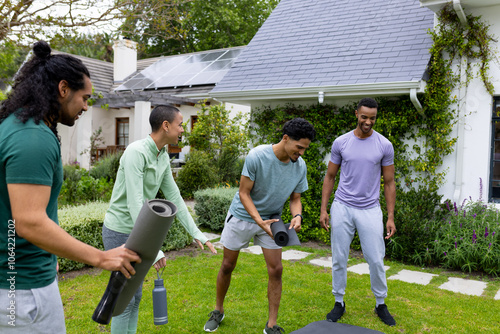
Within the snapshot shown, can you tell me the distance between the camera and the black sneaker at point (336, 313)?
4156 mm

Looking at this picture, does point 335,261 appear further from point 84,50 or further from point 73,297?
point 84,50

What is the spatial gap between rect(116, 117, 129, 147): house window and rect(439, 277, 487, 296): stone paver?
1484cm

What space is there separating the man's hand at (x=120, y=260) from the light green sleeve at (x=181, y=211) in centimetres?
136

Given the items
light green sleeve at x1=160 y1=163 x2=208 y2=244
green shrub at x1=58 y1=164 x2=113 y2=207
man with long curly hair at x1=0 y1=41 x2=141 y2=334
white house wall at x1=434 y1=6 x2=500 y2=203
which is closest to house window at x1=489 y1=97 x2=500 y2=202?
white house wall at x1=434 y1=6 x2=500 y2=203

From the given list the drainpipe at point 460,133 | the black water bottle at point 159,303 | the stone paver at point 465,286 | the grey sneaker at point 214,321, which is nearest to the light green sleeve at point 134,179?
the black water bottle at point 159,303

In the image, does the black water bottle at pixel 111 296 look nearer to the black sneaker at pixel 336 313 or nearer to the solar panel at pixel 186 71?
the black sneaker at pixel 336 313

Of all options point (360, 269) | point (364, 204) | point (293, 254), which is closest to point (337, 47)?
point (293, 254)

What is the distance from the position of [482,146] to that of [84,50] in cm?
2895

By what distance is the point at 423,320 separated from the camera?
13.9ft

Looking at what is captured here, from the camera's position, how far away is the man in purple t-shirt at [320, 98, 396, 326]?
4172mm

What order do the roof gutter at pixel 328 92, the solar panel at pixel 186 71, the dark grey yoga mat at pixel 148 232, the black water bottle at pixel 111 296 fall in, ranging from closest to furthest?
the dark grey yoga mat at pixel 148 232
the black water bottle at pixel 111 296
the roof gutter at pixel 328 92
the solar panel at pixel 186 71

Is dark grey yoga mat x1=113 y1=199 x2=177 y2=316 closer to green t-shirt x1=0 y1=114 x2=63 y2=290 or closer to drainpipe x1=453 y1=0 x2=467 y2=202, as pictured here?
green t-shirt x1=0 y1=114 x2=63 y2=290

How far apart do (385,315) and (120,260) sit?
326cm

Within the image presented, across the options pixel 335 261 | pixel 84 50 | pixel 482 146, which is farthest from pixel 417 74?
pixel 84 50
